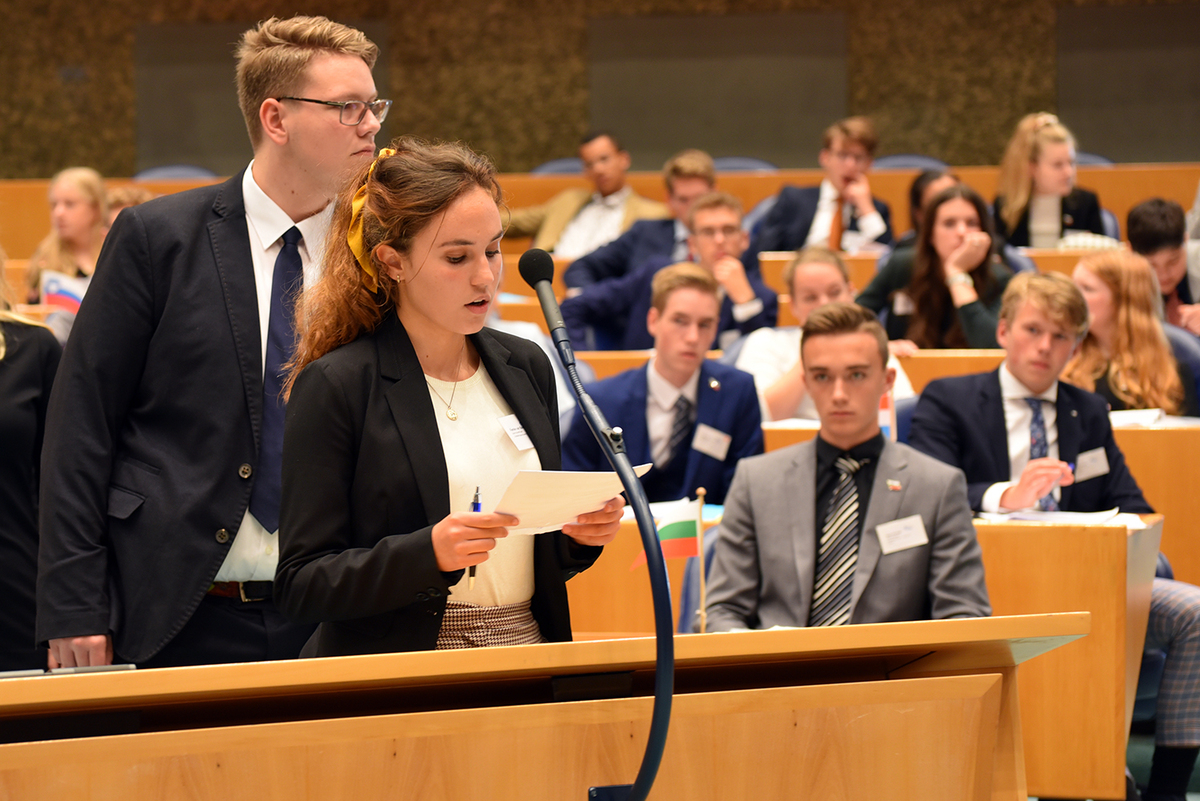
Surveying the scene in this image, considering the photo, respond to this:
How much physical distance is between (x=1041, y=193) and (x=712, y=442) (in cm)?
333

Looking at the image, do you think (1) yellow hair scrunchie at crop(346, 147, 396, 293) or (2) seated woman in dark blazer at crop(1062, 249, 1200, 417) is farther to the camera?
(2) seated woman in dark blazer at crop(1062, 249, 1200, 417)

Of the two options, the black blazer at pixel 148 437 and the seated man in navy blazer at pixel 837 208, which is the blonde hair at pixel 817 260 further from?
the black blazer at pixel 148 437

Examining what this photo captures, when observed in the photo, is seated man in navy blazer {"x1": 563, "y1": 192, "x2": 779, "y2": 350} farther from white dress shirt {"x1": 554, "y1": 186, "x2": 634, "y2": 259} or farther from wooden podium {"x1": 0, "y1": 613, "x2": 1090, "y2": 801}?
wooden podium {"x1": 0, "y1": 613, "x2": 1090, "y2": 801}

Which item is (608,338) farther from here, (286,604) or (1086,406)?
(286,604)

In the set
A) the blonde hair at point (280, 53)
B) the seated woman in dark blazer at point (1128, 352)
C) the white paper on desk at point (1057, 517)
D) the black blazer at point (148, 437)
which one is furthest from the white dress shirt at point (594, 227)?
the black blazer at point (148, 437)

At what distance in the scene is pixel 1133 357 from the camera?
3.97m

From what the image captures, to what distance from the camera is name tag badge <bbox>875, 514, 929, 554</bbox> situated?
2523 mm

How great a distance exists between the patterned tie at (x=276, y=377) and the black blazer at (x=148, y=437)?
2cm

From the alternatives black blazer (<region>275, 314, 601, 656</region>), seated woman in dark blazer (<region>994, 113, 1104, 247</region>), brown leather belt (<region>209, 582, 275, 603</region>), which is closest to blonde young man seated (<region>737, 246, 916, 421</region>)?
seated woman in dark blazer (<region>994, 113, 1104, 247</region>)

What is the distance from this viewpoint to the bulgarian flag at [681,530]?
8.20 feet

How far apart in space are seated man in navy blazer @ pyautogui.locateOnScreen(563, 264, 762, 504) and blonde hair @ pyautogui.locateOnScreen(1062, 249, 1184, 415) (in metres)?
1.16

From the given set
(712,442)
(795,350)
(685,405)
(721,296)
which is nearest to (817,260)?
(795,350)

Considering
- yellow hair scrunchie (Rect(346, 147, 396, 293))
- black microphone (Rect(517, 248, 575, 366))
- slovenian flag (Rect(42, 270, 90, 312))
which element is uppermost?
slovenian flag (Rect(42, 270, 90, 312))

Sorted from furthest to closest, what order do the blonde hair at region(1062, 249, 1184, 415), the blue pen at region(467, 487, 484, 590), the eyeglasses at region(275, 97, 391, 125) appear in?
the blonde hair at region(1062, 249, 1184, 415) < the eyeglasses at region(275, 97, 391, 125) < the blue pen at region(467, 487, 484, 590)
